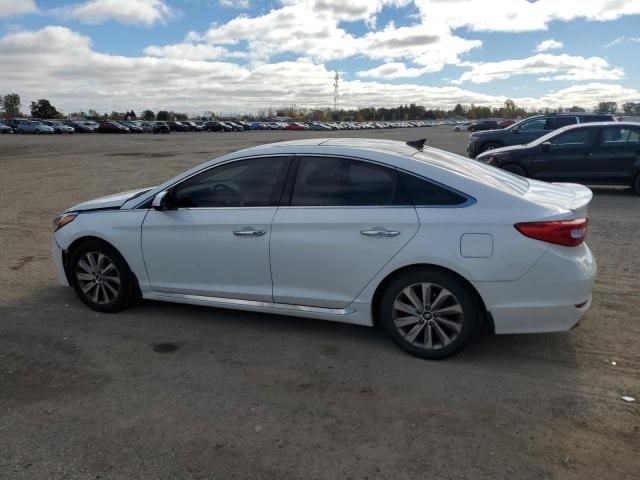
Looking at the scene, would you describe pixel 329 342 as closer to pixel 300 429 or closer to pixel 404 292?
pixel 404 292

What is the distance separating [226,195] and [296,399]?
6.16 feet

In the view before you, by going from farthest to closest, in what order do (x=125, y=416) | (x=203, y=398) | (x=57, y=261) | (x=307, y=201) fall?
(x=57, y=261) → (x=307, y=201) → (x=203, y=398) → (x=125, y=416)

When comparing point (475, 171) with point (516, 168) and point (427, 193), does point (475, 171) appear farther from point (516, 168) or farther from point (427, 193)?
point (516, 168)

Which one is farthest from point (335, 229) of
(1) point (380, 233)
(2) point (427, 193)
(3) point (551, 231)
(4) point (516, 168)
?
(4) point (516, 168)

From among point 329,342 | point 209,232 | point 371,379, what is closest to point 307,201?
point 209,232

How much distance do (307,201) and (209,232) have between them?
88 centimetres

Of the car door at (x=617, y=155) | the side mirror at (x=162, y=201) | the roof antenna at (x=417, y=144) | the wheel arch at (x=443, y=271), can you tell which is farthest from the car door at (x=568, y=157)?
the side mirror at (x=162, y=201)

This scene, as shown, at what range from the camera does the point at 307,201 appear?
14.2 ft

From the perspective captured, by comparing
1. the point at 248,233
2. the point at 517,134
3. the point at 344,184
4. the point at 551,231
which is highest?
the point at 517,134

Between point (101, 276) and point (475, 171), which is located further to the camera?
point (101, 276)

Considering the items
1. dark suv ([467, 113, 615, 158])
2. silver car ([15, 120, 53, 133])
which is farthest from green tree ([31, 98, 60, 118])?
dark suv ([467, 113, 615, 158])

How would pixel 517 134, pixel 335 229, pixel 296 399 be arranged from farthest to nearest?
1. pixel 517 134
2. pixel 335 229
3. pixel 296 399

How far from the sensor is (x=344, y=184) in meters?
4.27

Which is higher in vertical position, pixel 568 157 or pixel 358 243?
pixel 568 157
